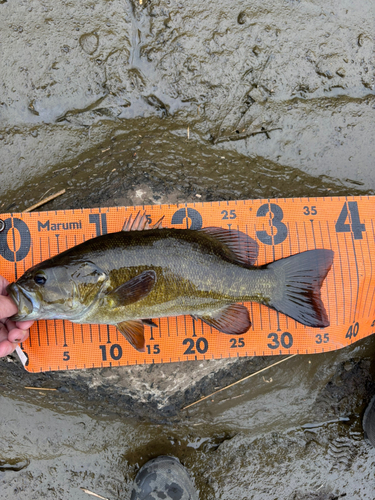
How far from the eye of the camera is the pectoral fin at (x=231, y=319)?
3723mm

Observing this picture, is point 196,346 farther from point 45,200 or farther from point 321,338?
point 45,200

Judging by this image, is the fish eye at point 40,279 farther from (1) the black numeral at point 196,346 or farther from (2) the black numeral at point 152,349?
(1) the black numeral at point 196,346

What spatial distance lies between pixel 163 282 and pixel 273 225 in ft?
5.47

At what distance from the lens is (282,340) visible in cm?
421

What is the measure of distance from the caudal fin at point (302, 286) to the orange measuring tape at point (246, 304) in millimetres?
492

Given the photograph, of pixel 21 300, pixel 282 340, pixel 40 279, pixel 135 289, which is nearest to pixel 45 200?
pixel 40 279

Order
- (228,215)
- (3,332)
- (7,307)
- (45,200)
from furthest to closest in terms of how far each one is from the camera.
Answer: (45,200)
(228,215)
(3,332)
(7,307)

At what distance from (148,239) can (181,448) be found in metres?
3.01

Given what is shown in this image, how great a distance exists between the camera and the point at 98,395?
438cm

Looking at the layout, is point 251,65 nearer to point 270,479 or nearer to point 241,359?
point 241,359

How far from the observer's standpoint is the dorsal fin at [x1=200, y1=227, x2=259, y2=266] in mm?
3713

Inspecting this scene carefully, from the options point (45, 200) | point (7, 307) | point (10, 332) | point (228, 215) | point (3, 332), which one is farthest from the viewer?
point (45, 200)

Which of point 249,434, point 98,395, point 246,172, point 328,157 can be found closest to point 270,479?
point 249,434

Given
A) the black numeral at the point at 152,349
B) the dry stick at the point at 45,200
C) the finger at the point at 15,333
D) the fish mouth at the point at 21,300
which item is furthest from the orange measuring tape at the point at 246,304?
the fish mouth at the point at 21,300
